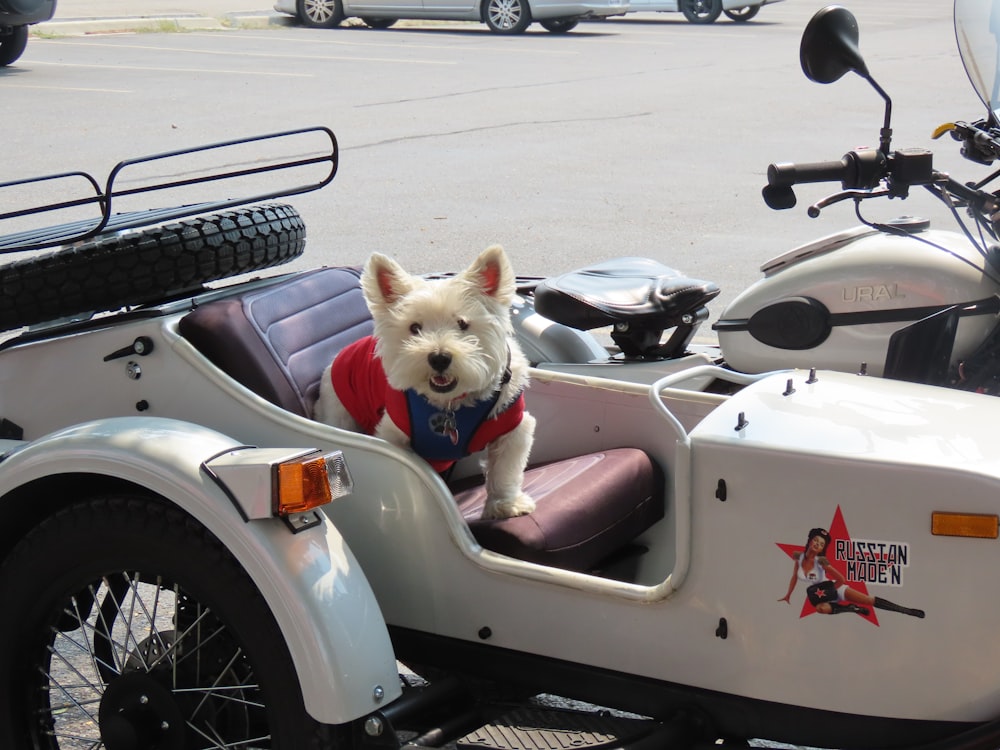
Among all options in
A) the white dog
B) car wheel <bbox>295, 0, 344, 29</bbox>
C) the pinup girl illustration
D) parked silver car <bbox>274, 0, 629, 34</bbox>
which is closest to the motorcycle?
the pinup girl illustration

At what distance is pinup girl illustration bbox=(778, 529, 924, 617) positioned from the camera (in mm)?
2072

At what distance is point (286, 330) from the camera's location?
9.41 ft

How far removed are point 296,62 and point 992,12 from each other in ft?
48.7

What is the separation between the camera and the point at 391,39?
1925cm

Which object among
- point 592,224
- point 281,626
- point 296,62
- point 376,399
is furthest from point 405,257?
point 296,62

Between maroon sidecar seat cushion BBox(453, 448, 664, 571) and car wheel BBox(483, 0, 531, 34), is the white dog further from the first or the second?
car wheel BBox(483, 0, 531, 34)

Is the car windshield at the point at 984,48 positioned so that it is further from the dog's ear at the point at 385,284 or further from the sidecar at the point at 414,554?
the dog's ear at the point at 385,284

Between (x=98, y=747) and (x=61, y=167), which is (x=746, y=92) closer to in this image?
(x=61, y=167)

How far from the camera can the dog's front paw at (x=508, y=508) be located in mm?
2727

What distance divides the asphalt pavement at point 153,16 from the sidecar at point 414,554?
18.0 m

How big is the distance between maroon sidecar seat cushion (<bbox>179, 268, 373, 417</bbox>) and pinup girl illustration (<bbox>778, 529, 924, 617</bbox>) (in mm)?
1201

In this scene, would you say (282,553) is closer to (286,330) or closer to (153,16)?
(286,330)

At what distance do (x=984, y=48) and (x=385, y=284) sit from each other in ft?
4.62

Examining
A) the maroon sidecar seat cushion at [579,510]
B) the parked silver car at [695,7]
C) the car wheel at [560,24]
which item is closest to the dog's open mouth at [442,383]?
the maroon sidecar seat cushion at [579,510]
